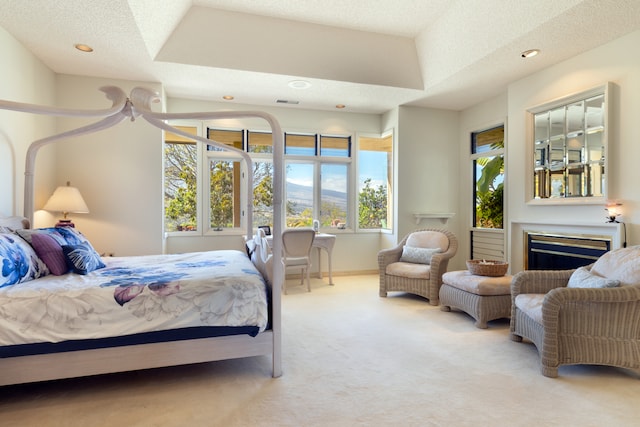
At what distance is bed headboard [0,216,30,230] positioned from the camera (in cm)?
300

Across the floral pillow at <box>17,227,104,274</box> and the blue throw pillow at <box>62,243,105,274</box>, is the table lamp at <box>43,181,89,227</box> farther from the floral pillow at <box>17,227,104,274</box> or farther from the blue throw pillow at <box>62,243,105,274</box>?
the blue throw pillow at <box>62,243,105,274</box>

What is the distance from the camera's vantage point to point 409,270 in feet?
14.5

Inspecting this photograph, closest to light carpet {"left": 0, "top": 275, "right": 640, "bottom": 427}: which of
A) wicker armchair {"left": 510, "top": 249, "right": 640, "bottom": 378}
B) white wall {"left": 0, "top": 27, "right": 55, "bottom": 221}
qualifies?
wicker armchair {"left": 510, "top": 249, "right": 640, "bottom": 378}

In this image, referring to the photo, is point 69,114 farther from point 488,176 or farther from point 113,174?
point 488,176

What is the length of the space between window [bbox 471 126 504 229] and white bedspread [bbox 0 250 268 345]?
13.8 ft

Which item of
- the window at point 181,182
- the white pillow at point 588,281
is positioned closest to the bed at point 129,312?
the white pillow at point 588,281

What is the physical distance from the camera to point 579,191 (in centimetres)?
383

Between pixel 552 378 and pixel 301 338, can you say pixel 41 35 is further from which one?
pixel 552 378

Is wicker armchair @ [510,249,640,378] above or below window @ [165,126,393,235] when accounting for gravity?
below

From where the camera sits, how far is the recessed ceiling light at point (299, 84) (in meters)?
4.53

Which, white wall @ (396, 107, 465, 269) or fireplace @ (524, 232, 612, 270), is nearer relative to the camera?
fireplace @ (524, 232, 612, 270)

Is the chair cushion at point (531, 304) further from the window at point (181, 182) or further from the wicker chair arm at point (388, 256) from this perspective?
the window at point (181, 182)

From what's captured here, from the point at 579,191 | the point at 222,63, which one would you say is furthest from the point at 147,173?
the point at 579,191

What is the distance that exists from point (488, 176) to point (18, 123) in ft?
19.2
